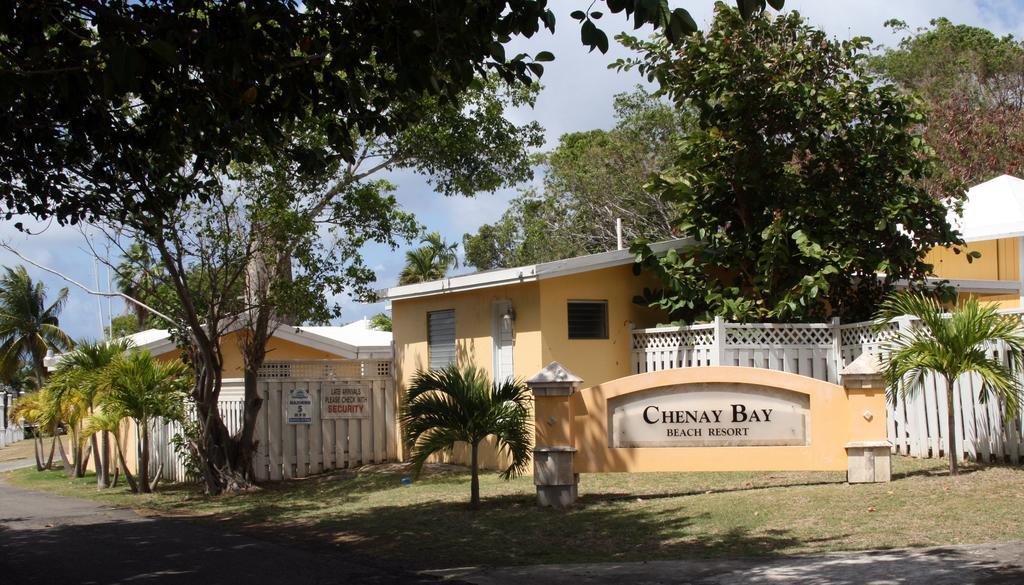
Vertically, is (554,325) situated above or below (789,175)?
below

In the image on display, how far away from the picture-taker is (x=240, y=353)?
76.9ft

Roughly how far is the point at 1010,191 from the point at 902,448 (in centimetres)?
1002

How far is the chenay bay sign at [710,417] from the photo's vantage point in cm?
1195

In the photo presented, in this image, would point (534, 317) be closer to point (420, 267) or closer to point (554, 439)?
point (554, 439)

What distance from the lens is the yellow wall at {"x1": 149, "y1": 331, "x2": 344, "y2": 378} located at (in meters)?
23.2

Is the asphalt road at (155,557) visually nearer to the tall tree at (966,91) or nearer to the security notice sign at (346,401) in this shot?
the security notice sign at (346,401)

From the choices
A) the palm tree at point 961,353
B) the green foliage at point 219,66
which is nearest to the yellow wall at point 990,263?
the palm tree at point 961,353

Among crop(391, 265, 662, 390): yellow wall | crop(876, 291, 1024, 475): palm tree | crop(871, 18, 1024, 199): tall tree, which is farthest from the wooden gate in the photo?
crop(871, 18, 1024, 199): tall tree

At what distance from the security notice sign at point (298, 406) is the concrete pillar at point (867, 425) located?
963 cm

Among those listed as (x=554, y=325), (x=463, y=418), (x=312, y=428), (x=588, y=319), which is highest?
(x=588, y=319)

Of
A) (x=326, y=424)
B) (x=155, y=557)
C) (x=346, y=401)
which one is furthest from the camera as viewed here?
(x=346, y=401)

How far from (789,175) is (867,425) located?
498 cm

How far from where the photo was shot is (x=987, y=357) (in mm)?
12070

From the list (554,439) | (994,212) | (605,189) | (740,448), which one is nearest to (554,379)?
(554,439)
